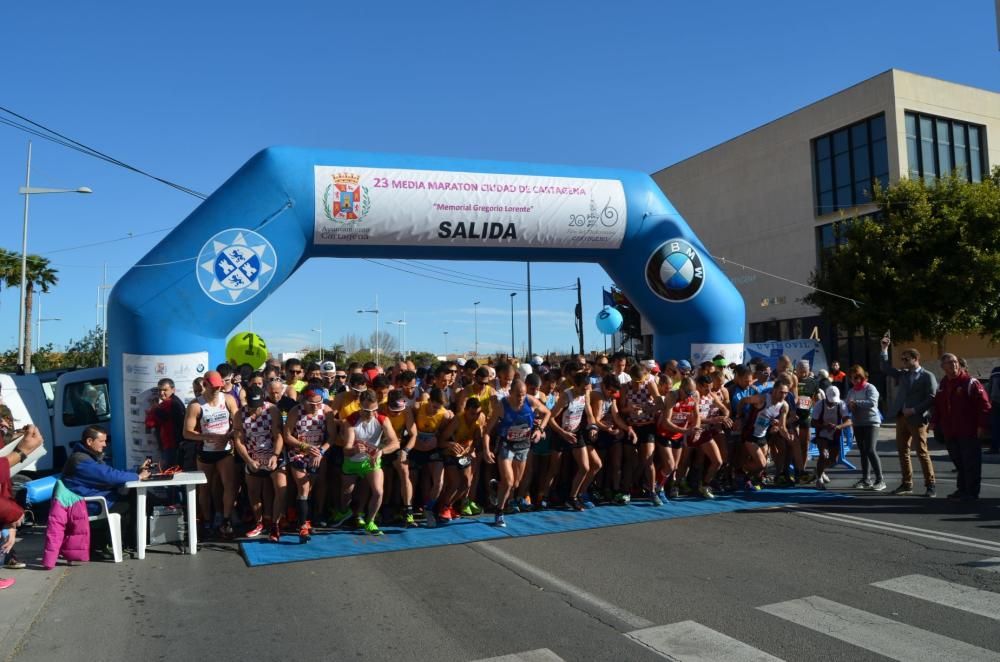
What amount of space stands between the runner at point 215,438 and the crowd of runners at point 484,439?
0.01 meters

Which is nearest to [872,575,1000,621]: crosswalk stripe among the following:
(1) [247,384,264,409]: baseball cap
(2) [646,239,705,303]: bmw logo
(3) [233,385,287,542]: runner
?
(3) [233,385,287,542]: runner

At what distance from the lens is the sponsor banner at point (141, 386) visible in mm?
9367

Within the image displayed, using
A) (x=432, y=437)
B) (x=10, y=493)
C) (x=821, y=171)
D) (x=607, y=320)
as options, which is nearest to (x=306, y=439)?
(x=432, y=437)

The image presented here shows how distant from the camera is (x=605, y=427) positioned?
905 cm

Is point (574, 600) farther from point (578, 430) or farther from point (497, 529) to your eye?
point (578, 430)

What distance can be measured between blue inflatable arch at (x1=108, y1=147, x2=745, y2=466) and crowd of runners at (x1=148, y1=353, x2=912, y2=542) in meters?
1.14

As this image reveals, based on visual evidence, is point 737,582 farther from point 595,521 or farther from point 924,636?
point 595,521

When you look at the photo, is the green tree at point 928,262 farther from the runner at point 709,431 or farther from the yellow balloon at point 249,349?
the yellow balloon at point 249,349

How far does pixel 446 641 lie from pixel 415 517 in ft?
13.0

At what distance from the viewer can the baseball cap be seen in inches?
302

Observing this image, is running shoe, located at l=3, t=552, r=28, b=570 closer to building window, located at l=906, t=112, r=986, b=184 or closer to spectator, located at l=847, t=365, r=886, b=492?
spectator, located at l=847, t=365, r=886, b=492

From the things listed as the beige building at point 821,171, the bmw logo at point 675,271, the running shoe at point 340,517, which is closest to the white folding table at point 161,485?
the running shoe at point 340,517

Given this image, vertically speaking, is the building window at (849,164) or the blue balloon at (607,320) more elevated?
the building window at (849,164)

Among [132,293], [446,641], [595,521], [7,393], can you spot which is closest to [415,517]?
[595,521]
